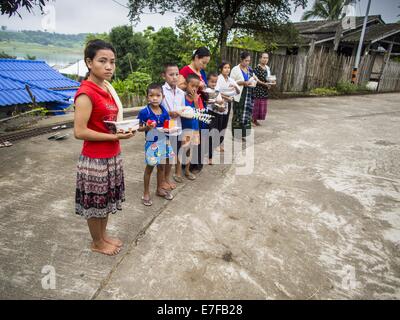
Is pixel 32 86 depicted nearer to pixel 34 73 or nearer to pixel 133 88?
pixel 34 73

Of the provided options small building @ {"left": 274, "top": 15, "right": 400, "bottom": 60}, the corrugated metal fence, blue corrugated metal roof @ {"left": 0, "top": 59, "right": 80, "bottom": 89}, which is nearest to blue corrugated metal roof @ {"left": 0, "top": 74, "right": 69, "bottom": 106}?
blue corrugated metal roof @ {"left": 0, "top": 59, "right": 80, "bottom": 89}

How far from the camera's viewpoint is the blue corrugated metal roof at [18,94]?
9.46m

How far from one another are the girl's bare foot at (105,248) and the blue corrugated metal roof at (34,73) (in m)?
12.0

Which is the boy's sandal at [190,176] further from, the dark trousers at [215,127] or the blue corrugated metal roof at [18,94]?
the blue corrugated metal roof at [18,94]

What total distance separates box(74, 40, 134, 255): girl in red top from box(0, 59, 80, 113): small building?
28.7ft

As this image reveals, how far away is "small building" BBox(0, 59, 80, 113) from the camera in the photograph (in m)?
9.83

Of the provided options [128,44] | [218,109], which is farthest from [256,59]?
[128,44]

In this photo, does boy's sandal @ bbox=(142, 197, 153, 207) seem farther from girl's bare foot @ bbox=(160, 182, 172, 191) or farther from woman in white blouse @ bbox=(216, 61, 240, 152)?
woman in white blouse @ bbox=(216, 61, 240, 152)

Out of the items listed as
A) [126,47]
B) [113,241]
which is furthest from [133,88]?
[113,241]

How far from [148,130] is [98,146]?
78cm

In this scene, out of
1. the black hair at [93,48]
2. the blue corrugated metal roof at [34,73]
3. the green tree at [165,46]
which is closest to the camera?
the black hair at [93,48]

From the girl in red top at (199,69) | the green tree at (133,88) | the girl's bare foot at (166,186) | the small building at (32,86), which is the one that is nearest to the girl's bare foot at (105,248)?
the girl's bare foot at (166,186)

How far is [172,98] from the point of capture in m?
3.13
